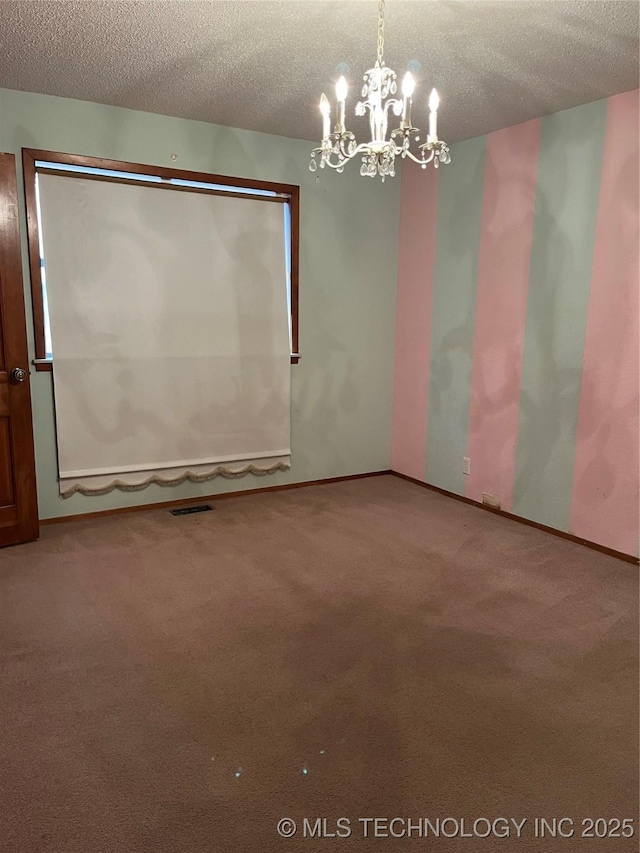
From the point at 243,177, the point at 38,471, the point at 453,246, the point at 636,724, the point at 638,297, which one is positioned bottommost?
the point at 636,724

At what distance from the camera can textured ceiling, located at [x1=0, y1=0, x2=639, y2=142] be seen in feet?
7.88

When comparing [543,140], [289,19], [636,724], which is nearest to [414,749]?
[636,724]

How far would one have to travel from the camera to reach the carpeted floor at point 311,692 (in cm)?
163

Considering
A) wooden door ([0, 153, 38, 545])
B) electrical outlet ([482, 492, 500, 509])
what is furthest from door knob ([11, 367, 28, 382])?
electrical outlet ([482, 492, 500, 509])

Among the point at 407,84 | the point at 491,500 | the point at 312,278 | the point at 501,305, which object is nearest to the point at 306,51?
the point at 407,84

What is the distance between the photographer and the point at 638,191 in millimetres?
3154

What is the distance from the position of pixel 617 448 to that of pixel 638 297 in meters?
0.82

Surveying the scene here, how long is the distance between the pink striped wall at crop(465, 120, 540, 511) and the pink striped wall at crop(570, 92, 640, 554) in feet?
1.63

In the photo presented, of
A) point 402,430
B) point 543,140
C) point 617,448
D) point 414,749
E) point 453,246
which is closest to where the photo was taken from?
point 414,749

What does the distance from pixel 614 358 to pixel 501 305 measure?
89cm

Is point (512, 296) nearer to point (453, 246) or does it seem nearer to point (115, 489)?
point (453, 246)

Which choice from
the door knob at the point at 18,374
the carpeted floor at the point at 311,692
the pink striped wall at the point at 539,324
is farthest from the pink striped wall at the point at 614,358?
the door knob at the point at 18,374

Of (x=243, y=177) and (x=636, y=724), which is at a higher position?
(x=243, y=177)

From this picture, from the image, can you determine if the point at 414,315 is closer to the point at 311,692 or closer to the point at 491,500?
the point at 491,500
